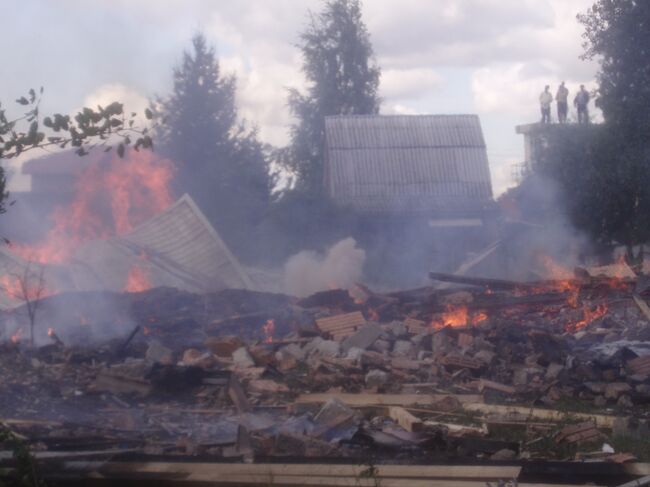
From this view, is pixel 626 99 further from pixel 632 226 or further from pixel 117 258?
pixel 117 258


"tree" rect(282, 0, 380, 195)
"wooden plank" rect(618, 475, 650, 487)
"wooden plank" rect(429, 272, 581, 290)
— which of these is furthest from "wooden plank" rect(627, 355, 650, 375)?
"tree" rect(282, 0, 380, 195)

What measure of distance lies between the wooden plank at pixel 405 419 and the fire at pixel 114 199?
1495 centimetres

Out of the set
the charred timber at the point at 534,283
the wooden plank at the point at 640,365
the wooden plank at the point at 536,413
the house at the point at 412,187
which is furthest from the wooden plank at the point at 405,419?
the house at the point at 412,187

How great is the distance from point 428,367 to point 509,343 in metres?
1.39

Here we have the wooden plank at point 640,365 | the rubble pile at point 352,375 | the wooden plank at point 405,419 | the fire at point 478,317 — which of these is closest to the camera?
the rubble pile at point 352,375

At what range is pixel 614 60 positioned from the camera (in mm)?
18750

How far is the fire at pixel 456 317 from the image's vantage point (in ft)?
45.7

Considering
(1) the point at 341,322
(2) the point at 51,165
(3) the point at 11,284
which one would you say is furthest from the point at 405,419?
(2) the point at 51,165

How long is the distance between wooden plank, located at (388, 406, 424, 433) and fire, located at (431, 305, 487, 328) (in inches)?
204

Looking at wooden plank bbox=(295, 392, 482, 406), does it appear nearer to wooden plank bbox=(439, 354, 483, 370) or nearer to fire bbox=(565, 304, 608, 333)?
wooden plank bbox=(439, 354, 483, 370)

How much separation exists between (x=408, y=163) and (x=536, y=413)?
1933cm

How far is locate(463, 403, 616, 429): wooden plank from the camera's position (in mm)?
8430

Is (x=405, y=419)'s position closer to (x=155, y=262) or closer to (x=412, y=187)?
(x=155, y=262)

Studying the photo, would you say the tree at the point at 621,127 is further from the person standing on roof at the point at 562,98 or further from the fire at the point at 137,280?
the fire at the point at 137,280
